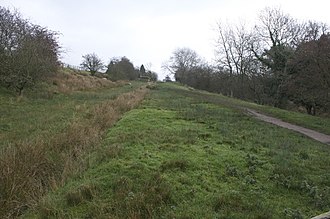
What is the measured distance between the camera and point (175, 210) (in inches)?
208

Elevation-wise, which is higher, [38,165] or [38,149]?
[38,149]

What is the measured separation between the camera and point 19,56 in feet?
71.8

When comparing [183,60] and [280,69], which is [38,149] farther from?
[183,60]

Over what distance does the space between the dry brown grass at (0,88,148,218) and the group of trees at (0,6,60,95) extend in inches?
526

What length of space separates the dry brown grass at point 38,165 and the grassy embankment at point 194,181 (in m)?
0.34

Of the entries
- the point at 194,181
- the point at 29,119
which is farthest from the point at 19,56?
the point at 194,181

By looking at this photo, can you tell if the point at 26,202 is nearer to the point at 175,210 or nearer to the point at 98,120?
the point at 175,210

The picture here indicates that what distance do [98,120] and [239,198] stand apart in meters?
8.05

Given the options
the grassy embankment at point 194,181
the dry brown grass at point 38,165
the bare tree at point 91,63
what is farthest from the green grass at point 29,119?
the bare tree at point 91,63

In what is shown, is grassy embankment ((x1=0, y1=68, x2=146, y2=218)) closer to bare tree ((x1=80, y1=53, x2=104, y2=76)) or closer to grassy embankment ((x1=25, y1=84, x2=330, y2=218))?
grassy embankment ((x1=25, y1=84, x2=330, y2=218))

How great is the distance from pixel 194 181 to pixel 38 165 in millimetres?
3473

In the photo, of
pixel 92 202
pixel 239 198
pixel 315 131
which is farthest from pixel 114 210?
pixel 315 131

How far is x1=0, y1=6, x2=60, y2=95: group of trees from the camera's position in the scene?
855 inches

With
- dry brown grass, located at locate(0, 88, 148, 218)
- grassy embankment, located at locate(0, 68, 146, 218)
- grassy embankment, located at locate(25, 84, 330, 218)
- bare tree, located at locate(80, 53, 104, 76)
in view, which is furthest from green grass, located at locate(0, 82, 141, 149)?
bare tree, located at locate(80, 53, 104, 76)
